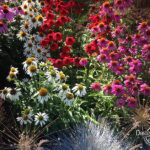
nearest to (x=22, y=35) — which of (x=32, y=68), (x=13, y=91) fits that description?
(x=32, y=68)

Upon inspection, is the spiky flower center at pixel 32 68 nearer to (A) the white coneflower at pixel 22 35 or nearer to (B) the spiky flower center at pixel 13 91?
(B) the spiky flower center at pixel 13 91

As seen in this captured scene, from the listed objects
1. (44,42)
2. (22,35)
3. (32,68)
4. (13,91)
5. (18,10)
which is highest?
(18,10)

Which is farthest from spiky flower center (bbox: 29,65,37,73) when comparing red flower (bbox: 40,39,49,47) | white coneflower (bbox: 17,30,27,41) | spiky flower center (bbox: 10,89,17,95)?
white coneflower (bbox: 17,30,27,41)

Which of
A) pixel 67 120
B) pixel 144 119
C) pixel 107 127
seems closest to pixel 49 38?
pixel 67 120

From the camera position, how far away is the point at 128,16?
434cm

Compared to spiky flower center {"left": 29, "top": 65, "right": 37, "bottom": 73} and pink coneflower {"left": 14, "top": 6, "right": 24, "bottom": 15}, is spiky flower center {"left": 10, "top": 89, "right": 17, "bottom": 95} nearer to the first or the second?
spiky flower center {"left": 29, "top": 65, "right": 37, "bottom": 73}

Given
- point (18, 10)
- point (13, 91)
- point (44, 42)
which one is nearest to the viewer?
point (13, 91)

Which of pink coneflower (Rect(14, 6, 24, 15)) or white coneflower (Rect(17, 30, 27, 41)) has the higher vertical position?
pink coneflower (Rect(14, 6, 24, 15))

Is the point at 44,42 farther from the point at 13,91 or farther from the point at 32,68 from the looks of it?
the point at 13,91

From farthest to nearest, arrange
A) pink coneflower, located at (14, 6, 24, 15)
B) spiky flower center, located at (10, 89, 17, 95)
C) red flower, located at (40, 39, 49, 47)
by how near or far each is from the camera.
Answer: pink coneflower, located at (14, 6, 24, 15) → red flower, located at (40, 39, 49, 47) → spiky flower center, located at (10, 89, 17, 95)

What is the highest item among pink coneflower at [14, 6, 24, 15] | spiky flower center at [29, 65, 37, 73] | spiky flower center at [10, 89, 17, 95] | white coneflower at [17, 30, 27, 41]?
pink coneflower at [14, 6, 24, 15]

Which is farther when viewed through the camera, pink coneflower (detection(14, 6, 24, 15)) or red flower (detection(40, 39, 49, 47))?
pink coneflower (detection(14, 6, 24, 15))

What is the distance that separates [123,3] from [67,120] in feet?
6.39

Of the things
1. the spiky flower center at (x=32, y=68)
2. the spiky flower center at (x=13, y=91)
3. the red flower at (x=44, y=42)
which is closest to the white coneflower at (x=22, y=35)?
the red flower at (x=44, y=42)
